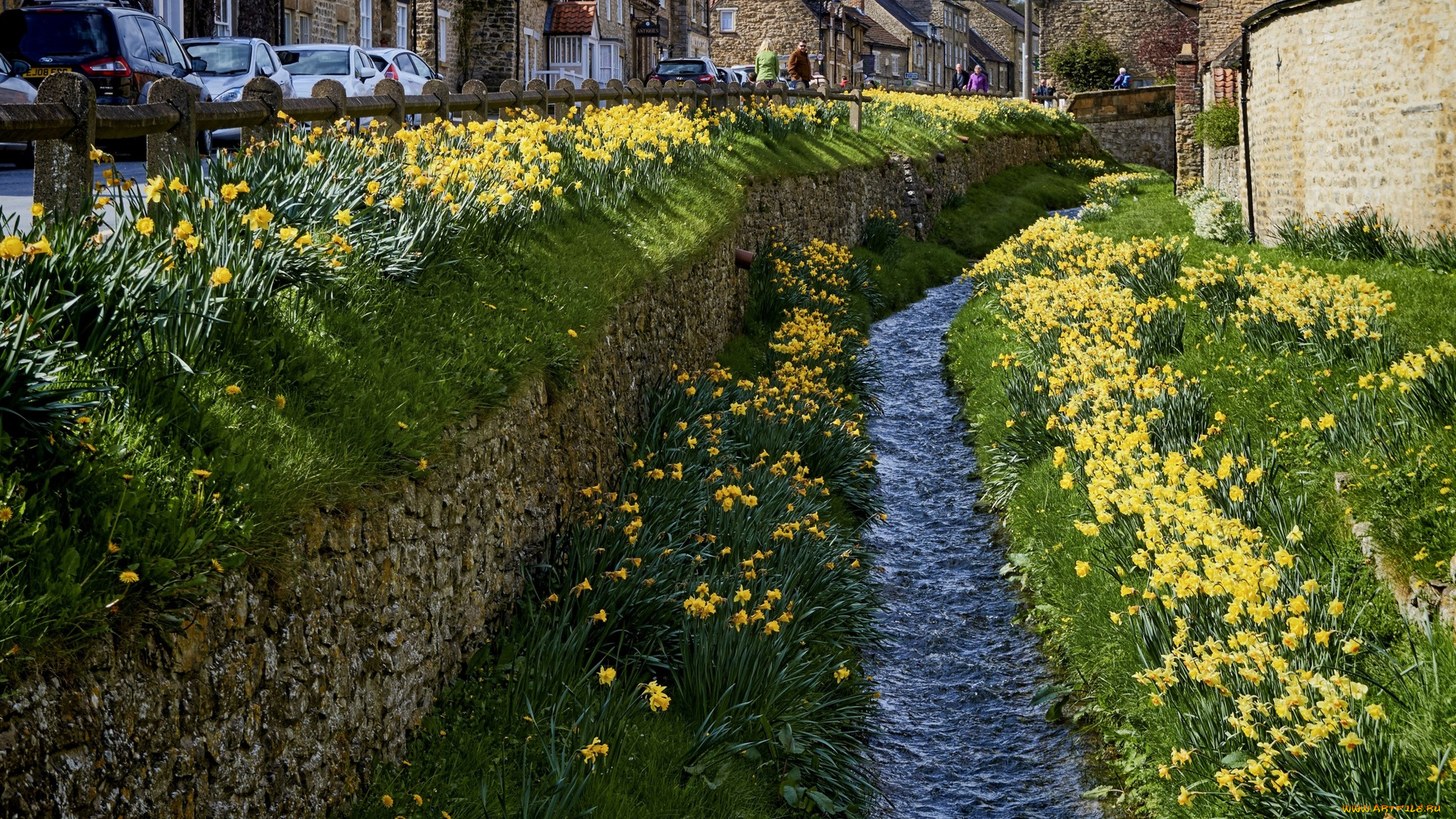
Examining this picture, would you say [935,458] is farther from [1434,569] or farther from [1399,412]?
[1434,569]

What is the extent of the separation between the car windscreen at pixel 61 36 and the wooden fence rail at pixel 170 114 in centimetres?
742

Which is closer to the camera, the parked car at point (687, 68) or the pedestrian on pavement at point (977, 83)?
the parked car at point (687, 68)

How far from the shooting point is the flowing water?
643cm

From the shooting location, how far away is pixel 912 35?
75938 mm

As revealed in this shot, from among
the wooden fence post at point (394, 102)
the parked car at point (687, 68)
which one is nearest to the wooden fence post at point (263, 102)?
the wooden fence post at point (394, 102)

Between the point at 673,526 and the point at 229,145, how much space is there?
1133 cm

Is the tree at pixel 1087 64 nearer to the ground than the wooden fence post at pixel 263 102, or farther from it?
farther from it

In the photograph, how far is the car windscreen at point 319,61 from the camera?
72.4 ft

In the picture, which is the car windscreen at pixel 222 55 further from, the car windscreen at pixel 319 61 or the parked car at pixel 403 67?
the parked car at pixel 403 67

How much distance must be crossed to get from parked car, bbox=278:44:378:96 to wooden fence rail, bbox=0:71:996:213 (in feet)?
37.2

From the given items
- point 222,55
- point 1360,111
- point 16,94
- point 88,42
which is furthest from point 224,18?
point 1360,111

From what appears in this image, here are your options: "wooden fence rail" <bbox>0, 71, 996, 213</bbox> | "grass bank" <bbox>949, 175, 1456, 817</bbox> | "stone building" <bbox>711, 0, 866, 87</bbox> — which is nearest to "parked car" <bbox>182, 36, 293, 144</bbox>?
"wooden fence rail" <bbox>0, 71, 996, 213</bbox>

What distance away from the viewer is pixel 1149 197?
87.3 feet

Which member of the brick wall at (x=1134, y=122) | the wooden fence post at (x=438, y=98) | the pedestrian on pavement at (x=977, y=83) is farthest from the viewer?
the pedestrian on pavement at (x=977, y=83)
